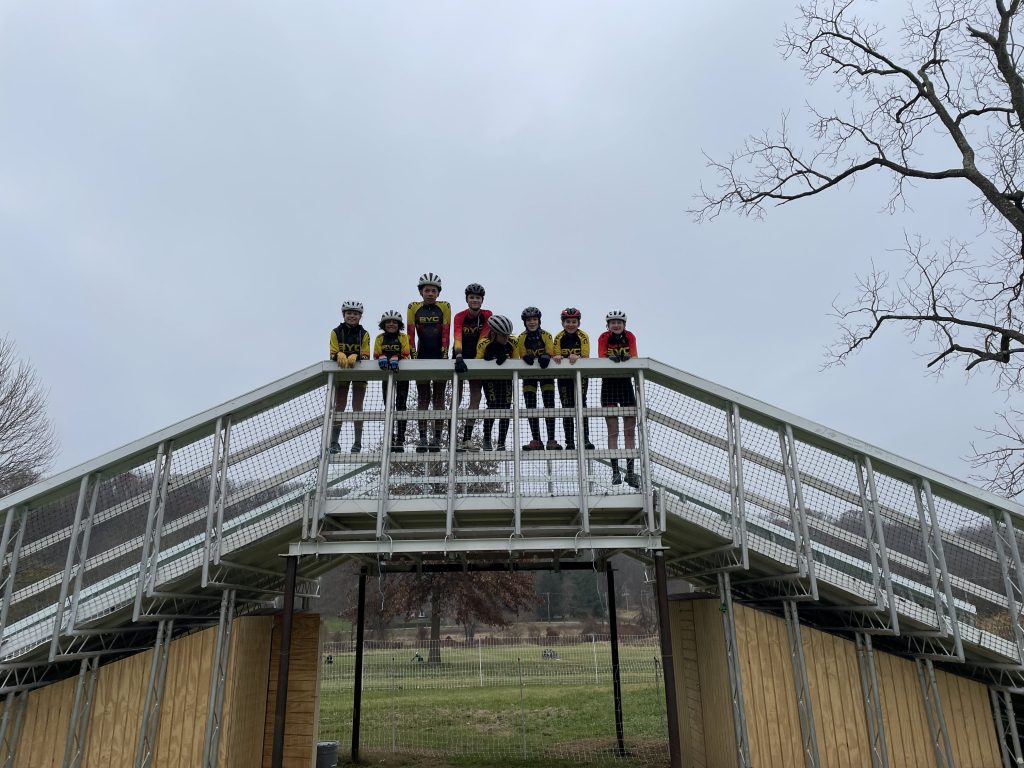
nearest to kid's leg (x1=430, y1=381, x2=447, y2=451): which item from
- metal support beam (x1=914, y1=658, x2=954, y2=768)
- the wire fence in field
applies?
metal support beam (x1=914, y1=658, x2=954, y2=768)

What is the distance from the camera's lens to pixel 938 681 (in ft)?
27.5

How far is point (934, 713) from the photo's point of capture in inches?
325

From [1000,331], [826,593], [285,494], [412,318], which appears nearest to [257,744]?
[285,494]

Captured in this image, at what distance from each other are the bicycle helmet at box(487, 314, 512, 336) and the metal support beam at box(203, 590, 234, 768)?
5018 millimetres

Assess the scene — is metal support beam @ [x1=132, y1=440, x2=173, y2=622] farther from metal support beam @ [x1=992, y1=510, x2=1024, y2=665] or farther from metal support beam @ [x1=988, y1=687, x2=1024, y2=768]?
metal support beam @ [x1=988, y1=687, x2=1024, y2=768]

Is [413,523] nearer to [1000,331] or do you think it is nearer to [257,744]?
[257,744]

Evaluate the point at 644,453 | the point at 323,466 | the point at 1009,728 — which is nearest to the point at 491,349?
the point at 644,453

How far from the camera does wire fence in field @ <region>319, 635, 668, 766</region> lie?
13.4 m

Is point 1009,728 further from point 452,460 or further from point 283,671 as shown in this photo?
point 283,671

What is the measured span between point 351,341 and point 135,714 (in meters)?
5.46

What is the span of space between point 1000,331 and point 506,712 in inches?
543

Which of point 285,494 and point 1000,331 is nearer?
point 285,494

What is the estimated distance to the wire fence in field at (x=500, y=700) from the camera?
1338 cm

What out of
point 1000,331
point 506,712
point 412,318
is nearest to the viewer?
point 412,318
